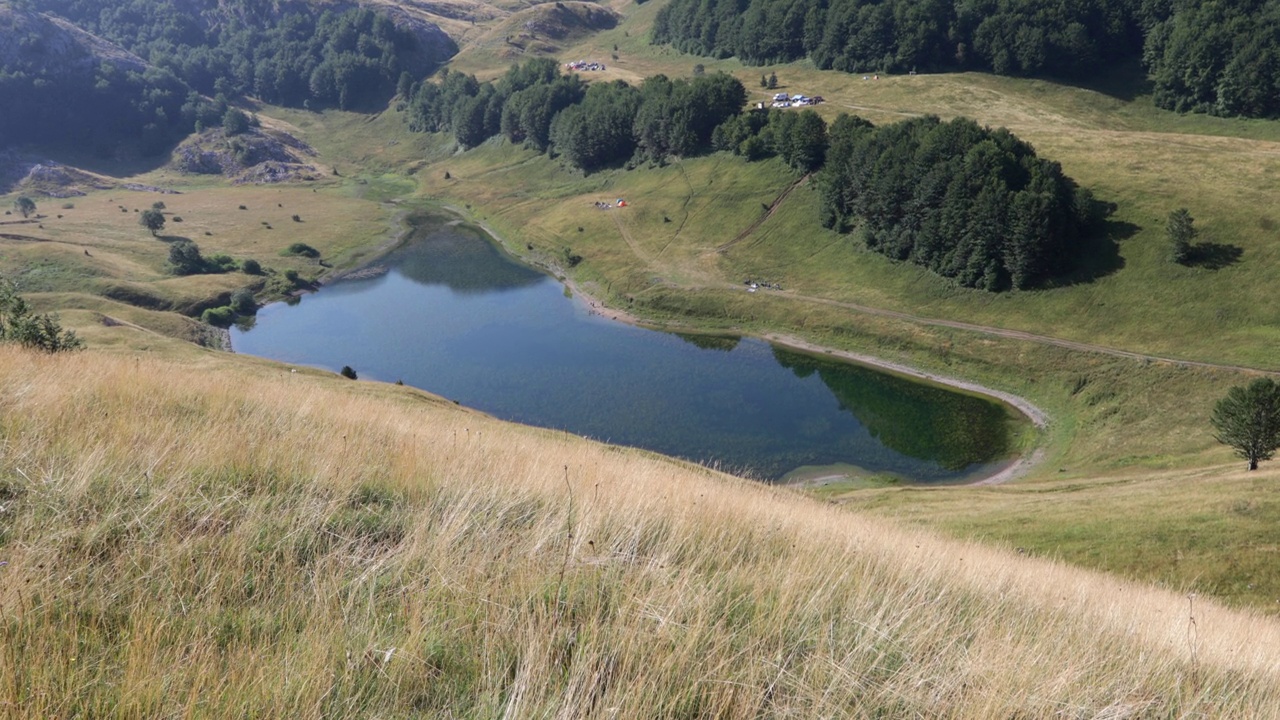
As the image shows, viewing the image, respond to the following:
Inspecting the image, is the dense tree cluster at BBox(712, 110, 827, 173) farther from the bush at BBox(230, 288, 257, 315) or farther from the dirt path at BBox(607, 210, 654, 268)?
the bush at BBox(230, 288, 257, 315)

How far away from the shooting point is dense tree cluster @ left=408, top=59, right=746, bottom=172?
117188mm

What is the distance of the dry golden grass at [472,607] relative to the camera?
14.6 ft

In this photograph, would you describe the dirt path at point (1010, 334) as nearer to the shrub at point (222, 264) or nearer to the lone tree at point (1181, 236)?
the lone tree at point (1181, 236)

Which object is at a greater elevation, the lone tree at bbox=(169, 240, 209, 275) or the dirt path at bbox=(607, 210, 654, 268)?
the dirt path at bbox=(607, 210, 654, 268)

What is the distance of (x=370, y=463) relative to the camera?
9141 millimetres

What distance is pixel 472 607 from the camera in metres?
5.52

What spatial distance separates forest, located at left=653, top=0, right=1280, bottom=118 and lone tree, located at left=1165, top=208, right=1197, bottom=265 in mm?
60182

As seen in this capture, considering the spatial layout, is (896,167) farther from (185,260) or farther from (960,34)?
(185,260)

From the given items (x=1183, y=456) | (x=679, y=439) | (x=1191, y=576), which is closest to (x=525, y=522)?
(x=1191, y=576)

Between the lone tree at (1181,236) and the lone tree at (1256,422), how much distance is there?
3351 centimetres

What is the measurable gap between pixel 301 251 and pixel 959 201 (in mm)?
99535

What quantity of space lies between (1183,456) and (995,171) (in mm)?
36898

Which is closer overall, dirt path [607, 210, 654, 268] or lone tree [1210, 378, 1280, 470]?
lone tree [1210, 378, 1280, 470]

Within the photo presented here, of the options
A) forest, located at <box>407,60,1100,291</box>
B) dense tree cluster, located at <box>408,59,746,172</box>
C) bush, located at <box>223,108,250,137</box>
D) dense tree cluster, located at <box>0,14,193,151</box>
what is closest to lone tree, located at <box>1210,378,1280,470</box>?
forest, located at <box>407,60,1100,291</box>
